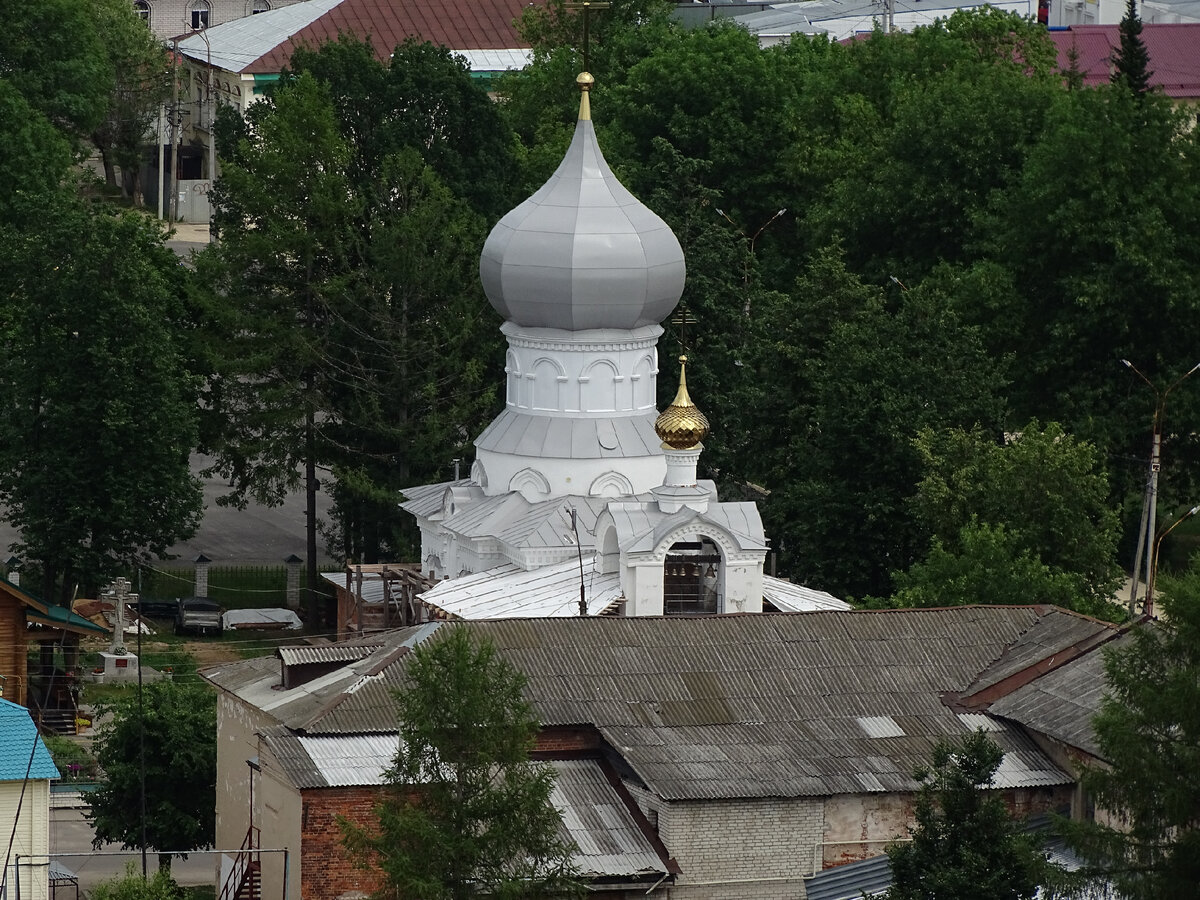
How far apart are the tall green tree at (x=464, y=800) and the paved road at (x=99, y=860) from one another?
787cm

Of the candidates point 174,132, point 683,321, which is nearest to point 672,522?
point 683,321

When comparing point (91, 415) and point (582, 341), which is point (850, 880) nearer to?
point (582, 341)

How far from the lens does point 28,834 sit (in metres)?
38.2

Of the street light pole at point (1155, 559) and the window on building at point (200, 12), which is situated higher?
the window on building at point (200, 12)

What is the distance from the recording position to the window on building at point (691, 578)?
46.5 m

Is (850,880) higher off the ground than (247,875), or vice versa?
(850,880)

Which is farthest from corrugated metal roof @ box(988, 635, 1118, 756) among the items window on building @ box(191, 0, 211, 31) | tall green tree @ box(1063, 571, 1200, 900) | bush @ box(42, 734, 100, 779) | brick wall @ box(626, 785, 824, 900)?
window on building @ box(191, 0, 211, 31)

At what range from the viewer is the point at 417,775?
34750 mm

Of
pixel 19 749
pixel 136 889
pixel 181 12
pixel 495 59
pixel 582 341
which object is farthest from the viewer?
pixel 181 12

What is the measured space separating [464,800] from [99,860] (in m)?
11.5

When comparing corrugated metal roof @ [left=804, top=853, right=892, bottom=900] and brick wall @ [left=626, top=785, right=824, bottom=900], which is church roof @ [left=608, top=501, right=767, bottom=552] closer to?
brick wall @ [left=626, top=785, right=824, bottom=900]

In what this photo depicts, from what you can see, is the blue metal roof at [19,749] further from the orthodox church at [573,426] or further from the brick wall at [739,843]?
the orthodox church at [573,426]

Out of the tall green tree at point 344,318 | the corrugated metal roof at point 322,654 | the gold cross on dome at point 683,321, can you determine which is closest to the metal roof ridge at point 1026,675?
the corrugated metal roof at point 322,654

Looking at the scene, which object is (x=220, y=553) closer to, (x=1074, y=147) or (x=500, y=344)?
(x=500, y=344)
